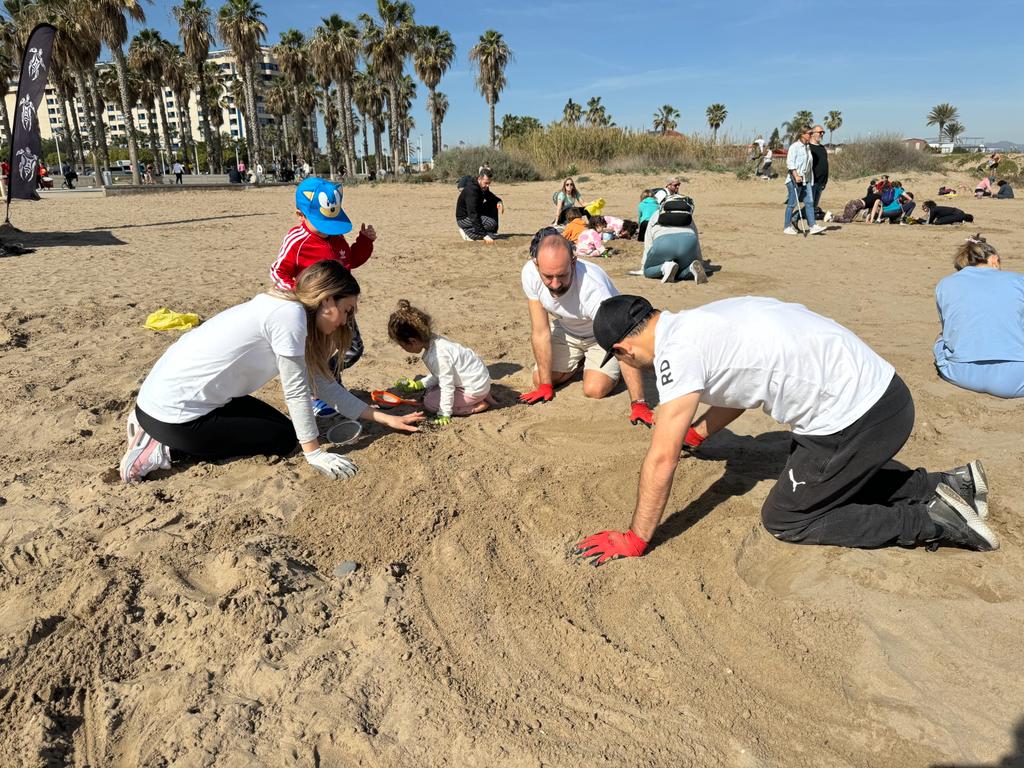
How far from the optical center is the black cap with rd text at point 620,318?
262cm

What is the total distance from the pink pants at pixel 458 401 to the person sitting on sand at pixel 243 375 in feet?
2.98

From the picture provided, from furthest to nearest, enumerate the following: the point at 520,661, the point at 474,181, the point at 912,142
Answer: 1. the point at 912,142
2. the point at 474,181
3. the point at 520,661

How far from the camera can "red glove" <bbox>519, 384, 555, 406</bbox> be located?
15.5 ft

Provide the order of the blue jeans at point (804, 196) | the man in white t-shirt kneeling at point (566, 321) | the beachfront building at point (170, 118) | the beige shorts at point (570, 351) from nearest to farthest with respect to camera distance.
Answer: the man in white t-shirt kneeling at point (566, 321) → the beige shorts at point (570, 351) → the blue jeans at point (804, 196) → the beachfront building at point (170, 118)

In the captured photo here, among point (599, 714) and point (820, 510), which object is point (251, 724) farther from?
point (820, 510)

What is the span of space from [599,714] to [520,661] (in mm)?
345

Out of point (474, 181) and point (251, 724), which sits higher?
point (474, 181)

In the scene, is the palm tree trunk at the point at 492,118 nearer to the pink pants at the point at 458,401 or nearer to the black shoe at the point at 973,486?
the pink pants at the point at 458,401

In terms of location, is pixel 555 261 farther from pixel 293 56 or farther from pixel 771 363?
pixel 293 56

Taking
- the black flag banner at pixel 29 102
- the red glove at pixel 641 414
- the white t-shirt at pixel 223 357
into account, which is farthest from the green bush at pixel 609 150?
the white t-shirt at pixel 223 357

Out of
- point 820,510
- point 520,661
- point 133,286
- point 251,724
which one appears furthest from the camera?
point 133,286

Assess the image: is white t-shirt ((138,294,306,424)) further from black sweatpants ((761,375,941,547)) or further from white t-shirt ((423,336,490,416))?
black sweatpants ((761,375,941,547))

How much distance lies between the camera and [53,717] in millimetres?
2100

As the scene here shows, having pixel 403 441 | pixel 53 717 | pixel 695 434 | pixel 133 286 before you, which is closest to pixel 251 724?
pixel 53 717
